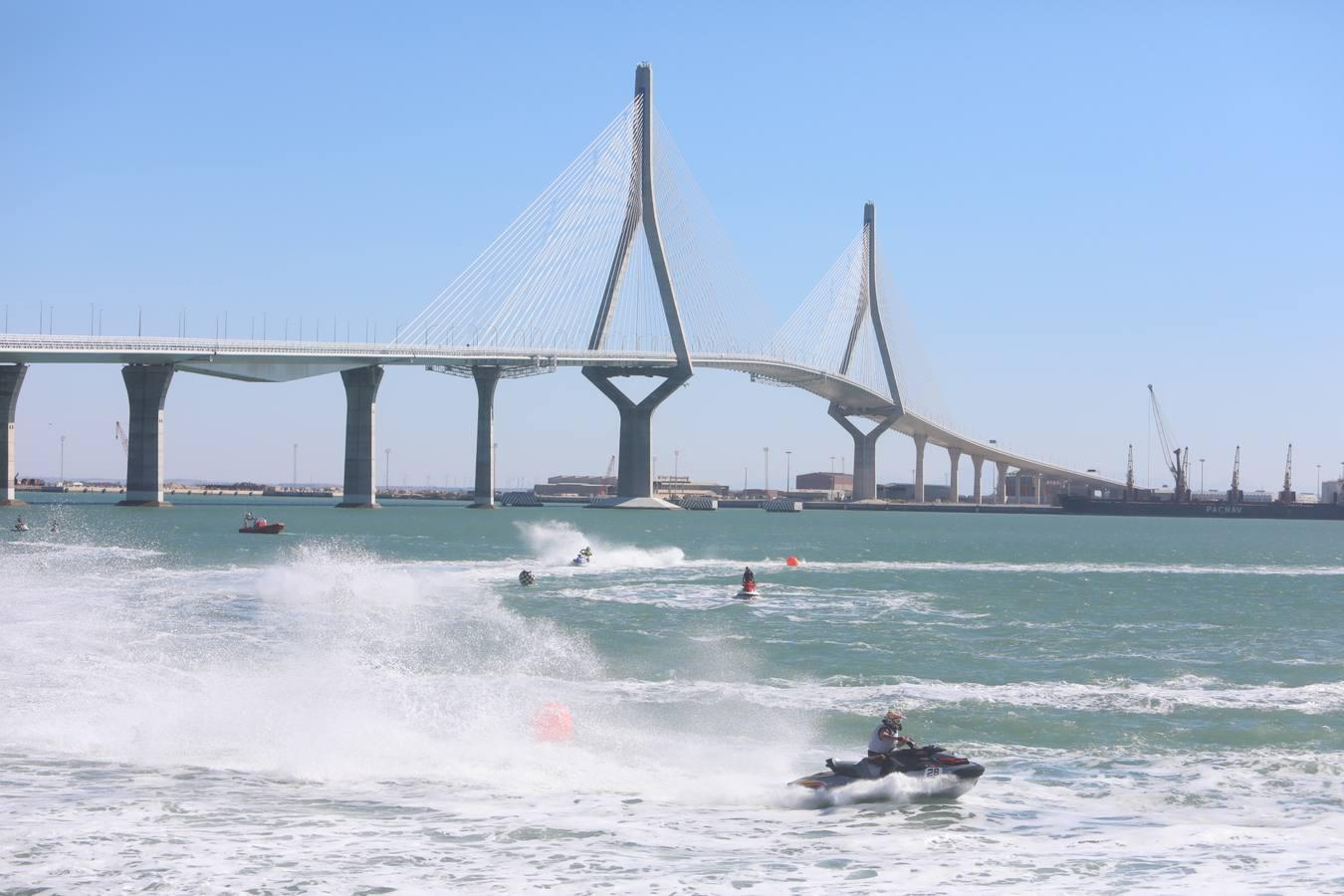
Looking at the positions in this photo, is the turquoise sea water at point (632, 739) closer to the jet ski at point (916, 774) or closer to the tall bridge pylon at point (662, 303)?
the jet ski at point (916, 774)

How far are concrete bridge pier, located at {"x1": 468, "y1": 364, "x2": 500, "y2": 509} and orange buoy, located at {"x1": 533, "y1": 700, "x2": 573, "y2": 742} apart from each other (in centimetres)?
10553

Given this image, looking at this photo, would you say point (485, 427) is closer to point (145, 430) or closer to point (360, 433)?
point (360, 433)

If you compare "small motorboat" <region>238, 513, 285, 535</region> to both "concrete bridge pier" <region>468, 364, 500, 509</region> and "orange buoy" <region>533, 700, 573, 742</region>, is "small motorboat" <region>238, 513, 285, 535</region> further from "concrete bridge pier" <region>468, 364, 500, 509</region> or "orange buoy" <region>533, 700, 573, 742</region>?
"orange buoy" <region>533, 700, 573, 742</region>

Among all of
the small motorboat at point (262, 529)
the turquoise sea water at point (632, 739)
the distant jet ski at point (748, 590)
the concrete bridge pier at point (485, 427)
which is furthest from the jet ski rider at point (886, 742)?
the concrete bridge pier at point (485, 427)

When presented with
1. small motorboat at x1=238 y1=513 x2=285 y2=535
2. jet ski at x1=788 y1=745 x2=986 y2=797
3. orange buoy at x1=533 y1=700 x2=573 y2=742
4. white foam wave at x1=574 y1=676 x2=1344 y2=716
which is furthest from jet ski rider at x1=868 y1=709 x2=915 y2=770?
small motorboat at x1=238 y1=513 x2=285 y2=535

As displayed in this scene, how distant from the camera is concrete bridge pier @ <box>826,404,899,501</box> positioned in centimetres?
17138

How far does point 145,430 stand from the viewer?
110 meters

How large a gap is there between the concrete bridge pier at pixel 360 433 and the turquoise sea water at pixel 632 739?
8041cm

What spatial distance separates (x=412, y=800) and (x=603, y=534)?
72476 mm

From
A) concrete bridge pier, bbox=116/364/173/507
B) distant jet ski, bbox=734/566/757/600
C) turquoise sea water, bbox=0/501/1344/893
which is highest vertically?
concrete bridge pier, bbox=116/364/173/507

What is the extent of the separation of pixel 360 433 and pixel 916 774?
113 m

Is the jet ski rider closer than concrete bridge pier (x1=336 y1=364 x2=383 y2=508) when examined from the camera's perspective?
Yes

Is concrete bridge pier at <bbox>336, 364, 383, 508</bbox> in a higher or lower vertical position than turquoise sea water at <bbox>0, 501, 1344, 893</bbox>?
higher

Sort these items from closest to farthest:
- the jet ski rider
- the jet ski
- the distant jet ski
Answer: the jet ski < the jet ski rider < the distant jet ski
